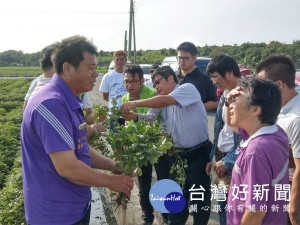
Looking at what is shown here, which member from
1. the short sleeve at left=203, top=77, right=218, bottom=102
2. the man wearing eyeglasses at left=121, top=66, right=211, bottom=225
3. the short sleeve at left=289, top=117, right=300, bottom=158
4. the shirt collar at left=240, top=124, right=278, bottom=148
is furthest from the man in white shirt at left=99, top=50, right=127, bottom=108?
the shirt collar at left=240, top=124, right=278, bottom=148

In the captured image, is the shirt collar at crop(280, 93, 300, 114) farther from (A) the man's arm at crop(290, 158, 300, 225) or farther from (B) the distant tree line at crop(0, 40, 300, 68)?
(B) the distant tree line at crop(0, 40, 300, 68)

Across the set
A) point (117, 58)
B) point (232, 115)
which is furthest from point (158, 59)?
point (232, 115)

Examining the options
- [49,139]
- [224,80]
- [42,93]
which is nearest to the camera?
[49,139]

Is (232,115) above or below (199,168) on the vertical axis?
above

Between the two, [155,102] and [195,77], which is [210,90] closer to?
[195,77]

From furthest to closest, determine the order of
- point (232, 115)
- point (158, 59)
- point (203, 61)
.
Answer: point (158, 59) < point (203, 61) < point (232, 115)

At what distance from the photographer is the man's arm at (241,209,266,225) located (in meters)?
1.67

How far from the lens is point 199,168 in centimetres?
313

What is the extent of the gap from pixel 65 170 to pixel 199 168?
1750mm

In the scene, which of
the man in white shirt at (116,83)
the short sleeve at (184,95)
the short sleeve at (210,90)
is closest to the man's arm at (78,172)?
the short sleeve at (184,95)

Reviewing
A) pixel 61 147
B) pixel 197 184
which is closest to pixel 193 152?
pixel 197 184

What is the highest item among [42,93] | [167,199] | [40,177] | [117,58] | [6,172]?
[117,58]

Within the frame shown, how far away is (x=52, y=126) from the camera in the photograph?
1.64m

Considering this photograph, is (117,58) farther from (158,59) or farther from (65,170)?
(158,59)
